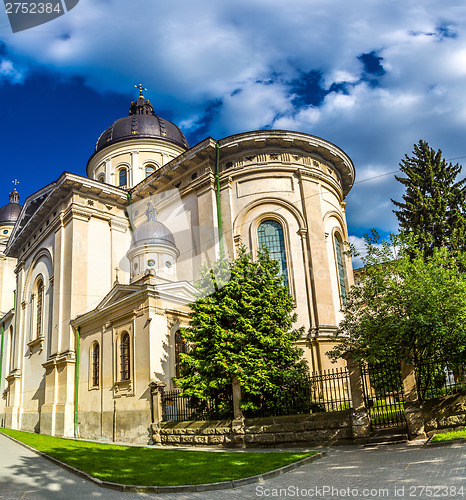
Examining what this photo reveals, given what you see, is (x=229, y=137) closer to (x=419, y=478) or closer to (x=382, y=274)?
(x=382, y=274)

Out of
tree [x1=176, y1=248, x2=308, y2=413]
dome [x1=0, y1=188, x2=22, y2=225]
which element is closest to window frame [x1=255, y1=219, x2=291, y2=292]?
tree [x1=176, y1=248, x2=308, y2=413]

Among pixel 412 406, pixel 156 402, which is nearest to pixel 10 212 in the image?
pixel 156 402

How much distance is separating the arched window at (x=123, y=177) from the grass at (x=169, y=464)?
25.1 metres

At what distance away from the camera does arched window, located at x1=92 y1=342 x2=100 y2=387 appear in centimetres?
2298

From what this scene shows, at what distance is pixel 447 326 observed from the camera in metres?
12.3

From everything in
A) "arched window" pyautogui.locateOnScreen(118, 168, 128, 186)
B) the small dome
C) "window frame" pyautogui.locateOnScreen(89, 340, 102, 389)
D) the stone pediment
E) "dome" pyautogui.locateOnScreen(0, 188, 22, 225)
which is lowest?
"window frame" pyautogui.locateOnScreen(89, 340, 102, 389)

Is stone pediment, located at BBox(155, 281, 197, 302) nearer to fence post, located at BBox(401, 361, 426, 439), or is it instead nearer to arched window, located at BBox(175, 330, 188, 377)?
arched window, located at BBox(175, 330, 188, 377)

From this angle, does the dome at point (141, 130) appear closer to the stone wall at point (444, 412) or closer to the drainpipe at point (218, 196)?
the drainpipe at point (218, 196)

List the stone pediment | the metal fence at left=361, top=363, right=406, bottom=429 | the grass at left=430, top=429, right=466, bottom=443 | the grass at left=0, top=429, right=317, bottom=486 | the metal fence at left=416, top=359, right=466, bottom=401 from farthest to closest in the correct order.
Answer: the stone pediment
the metal fence at left=361, top=363, right=406, bottom=429
the metal fence at left=416, top=359, right=466, bottom=401
the grass at left=430, top=429, right=466, bottom=443
the grass at left=0, top=429, right=317, bottom=486

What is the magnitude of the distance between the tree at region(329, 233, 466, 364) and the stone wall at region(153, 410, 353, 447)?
211cm

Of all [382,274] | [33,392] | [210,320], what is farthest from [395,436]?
[33,392]

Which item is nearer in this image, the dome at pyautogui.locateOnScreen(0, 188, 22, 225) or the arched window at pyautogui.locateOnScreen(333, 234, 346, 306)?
the arched window at pyautogui.locateOnScreen(333, 234, 346, 306)

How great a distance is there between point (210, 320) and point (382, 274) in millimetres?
6214

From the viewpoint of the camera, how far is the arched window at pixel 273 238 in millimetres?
23984
